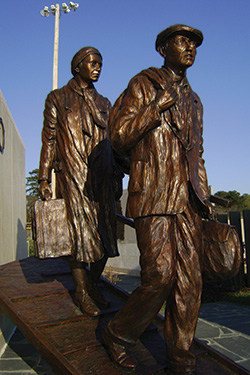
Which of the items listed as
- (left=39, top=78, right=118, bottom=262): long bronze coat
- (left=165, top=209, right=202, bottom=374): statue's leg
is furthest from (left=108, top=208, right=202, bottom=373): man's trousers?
(left=39, top=78, right=118, bottom=262): long bronze coat

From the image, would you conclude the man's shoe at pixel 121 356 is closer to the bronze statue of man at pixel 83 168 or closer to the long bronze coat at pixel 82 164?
the bronze statue of man at pixel 83 168

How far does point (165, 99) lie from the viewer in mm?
2506

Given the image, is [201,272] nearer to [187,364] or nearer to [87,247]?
[187,364]

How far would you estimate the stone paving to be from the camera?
3902mm

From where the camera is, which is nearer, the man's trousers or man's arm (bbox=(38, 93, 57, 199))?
the man's trousers

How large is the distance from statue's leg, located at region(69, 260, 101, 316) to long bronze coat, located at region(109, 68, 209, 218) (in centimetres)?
117

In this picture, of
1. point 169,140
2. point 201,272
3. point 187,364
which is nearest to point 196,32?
point 169,140

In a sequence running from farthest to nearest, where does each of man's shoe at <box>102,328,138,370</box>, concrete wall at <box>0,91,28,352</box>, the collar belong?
concrete wall at <box>0,91,28,352</box>
the collar
man's shoe at <box>102,328,138,370</box>

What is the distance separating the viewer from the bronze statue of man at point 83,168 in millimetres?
3527

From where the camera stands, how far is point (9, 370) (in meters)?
3.80

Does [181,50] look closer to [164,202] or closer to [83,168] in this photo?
[164,202]

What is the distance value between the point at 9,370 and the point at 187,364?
6.88 ft

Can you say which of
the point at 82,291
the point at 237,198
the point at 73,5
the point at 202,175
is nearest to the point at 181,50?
the point at 202,175

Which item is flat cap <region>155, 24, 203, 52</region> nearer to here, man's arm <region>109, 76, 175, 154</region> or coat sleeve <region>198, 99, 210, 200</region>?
man's arm <region>109, 76, 175, 154</region>
